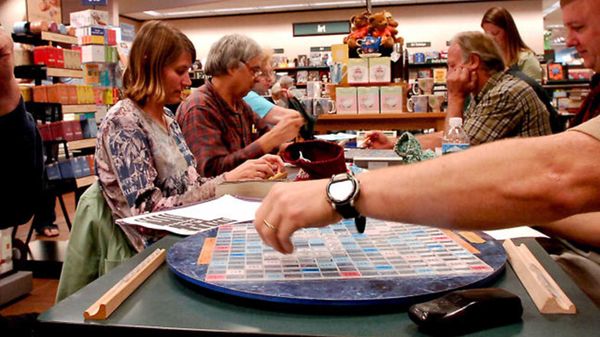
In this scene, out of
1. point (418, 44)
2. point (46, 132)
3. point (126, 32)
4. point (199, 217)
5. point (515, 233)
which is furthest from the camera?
point (418, 44)

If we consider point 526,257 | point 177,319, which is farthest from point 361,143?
point 177,319

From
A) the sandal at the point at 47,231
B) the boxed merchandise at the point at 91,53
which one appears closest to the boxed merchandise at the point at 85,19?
the boxed merchandise at the point at 91,53

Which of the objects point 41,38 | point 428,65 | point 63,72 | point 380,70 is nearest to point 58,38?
point 41,38

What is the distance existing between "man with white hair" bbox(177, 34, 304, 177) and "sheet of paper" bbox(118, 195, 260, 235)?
1047 millimetres

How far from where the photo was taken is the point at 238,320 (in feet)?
2.35

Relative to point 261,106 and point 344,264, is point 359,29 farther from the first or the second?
point 344,264

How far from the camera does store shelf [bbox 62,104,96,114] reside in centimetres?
528

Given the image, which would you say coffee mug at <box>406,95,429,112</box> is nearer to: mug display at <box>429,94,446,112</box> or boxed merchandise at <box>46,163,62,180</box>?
mug display at <box>429,94,446,112</box>

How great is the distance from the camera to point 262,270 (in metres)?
0.86

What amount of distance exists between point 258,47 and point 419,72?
384 inches

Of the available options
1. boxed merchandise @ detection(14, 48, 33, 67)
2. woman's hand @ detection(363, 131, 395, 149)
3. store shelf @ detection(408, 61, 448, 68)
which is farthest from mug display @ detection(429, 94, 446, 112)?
store shelf @ detection(408, 61, 448, 68)

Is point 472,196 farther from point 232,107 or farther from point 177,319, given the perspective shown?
point 232,107

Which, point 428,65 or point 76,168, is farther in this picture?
point 428,65

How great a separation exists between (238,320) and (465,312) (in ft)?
0.90
